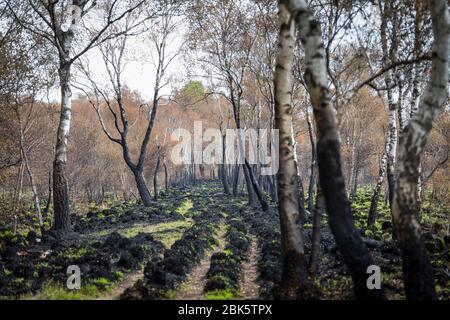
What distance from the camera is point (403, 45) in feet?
32.8

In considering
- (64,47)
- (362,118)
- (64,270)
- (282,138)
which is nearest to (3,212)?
(64,47)

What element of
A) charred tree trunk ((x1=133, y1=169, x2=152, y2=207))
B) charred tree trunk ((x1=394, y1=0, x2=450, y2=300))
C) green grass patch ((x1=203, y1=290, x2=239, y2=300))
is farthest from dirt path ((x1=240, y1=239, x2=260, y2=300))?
charred tree trunk ((x1=133, y1=169, x2=152, y2=207))

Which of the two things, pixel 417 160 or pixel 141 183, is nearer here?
pixel 417 160

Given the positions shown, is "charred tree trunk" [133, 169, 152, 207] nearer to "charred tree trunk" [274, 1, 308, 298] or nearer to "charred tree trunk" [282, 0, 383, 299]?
"charred tree trunk" [274, 1, 308, 298]

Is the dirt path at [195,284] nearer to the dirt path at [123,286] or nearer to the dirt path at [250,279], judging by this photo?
the dirt path at [250,279]

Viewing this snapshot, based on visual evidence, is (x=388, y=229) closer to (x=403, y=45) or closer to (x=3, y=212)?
(x=403, y=45)

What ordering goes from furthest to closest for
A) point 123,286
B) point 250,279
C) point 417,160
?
point 250,279 → point 123,286 → point 417,160

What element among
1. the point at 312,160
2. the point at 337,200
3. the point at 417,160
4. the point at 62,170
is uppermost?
the point at 312,160

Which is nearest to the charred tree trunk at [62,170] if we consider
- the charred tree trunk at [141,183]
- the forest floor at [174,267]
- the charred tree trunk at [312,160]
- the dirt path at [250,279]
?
the forest floor at [174,267]

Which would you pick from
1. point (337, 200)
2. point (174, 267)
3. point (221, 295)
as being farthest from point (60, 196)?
point (337, 200)

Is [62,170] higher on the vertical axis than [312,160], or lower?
lower

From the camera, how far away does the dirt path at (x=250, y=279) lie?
6626 mm

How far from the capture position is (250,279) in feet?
25.8

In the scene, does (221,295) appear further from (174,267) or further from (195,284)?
(174,267)
